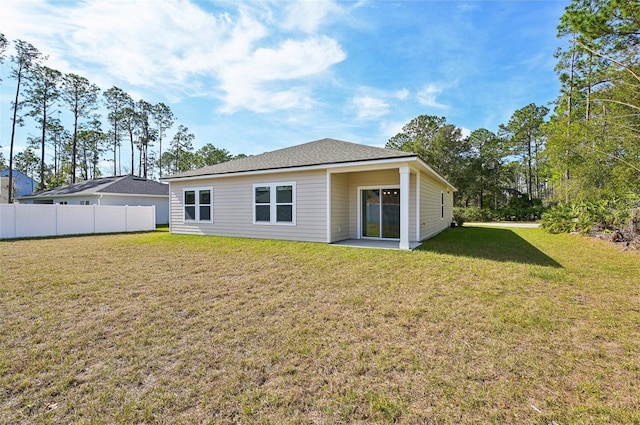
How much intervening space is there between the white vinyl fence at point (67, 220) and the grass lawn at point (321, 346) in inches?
382

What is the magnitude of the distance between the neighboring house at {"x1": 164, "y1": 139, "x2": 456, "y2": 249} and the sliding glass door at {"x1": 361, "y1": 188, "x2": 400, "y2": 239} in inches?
1.4

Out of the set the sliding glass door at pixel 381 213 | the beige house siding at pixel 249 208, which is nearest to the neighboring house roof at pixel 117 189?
the beige house siding at pixel 249 208

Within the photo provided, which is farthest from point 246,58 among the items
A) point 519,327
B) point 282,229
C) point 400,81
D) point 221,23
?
point 519,327

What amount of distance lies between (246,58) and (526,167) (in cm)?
3973

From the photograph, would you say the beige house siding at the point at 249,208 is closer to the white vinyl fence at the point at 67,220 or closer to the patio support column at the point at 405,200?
the patio support column at the point at 405,200

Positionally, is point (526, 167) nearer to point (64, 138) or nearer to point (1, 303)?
point (1, 303)

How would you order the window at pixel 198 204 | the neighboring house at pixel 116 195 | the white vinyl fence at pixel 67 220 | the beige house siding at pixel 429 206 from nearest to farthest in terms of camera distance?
the beige house siding at pixel 429 206 < the window at pixel 198 204 < the white vinyl fence at pixel 67 220 < the neighboring house at pixel 116 195

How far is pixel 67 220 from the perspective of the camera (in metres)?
13.4

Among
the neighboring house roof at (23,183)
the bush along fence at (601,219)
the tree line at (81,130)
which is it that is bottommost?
the bush along fence at (601,219)

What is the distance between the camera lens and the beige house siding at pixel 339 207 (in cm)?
956

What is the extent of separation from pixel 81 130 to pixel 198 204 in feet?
85.9

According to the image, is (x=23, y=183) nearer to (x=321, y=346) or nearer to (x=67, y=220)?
(x=67, y=220)

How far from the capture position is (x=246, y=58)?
9695 millimetres

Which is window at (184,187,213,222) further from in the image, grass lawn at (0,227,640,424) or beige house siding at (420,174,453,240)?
beige house siding at (420,174,453,240)
